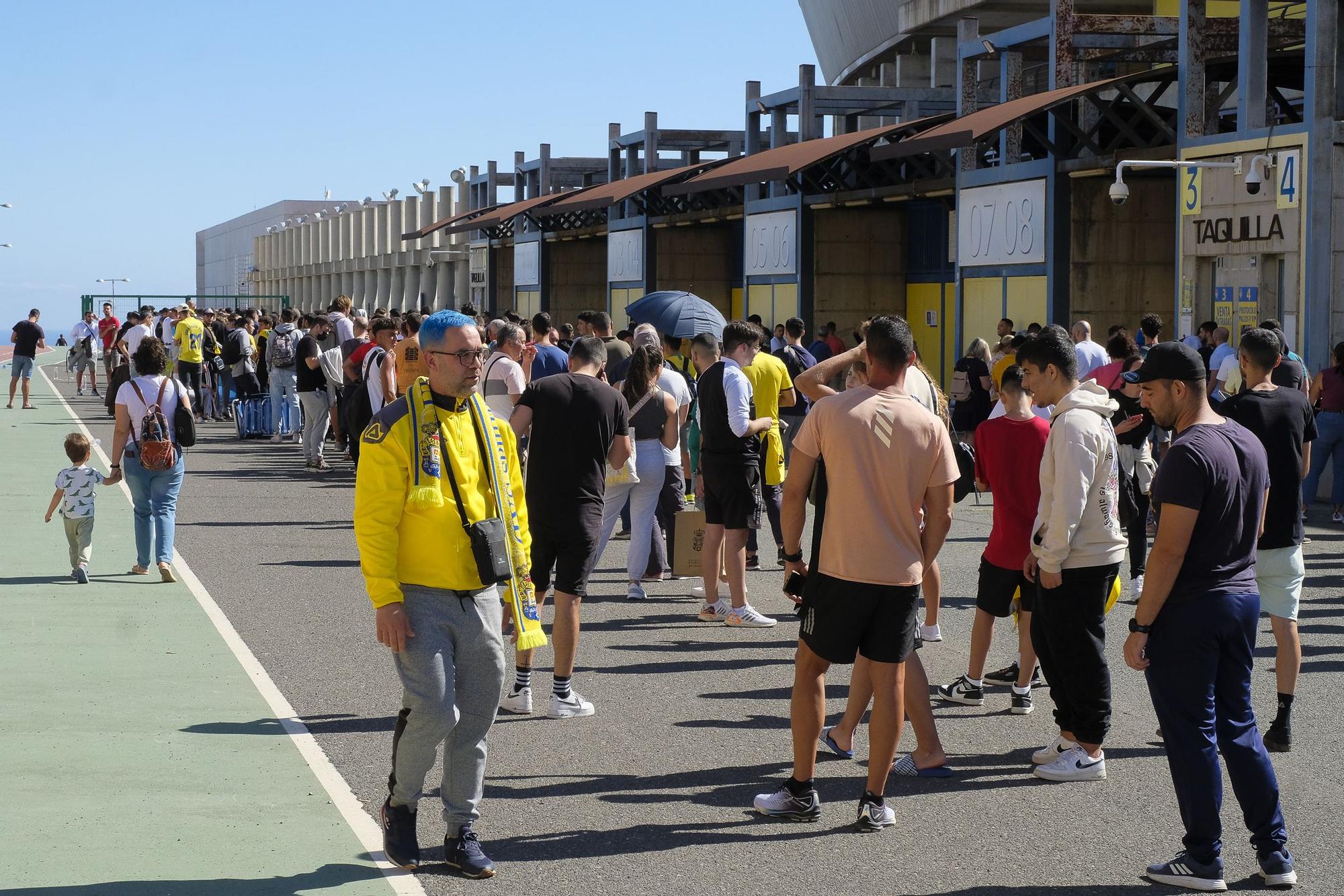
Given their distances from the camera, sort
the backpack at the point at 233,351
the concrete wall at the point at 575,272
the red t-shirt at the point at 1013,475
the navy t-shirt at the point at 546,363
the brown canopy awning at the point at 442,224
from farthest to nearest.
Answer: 1. the concrete wall at the point at 575,272
2. the brown canopy awning at the point at 442,224
3. the backpack at the point at 233,351
4. the navy t-shirt at the point at 546,363
5. the red t-shirt at the point at 1013,475

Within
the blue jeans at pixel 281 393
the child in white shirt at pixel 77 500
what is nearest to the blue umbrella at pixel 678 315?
the child in white shirt at pixel 77 500

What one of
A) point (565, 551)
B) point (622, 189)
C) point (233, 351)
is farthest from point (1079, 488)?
point (622, 189)

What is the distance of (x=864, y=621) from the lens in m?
5.83

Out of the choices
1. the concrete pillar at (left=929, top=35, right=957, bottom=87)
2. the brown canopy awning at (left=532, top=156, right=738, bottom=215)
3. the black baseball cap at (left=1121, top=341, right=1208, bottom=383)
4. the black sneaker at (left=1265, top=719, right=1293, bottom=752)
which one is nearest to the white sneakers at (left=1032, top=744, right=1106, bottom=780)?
the black sneaker at (left=1265, top=719, right=1293, bottom=752)

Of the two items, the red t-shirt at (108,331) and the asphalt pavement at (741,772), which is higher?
the red t-shirt at (108,331)

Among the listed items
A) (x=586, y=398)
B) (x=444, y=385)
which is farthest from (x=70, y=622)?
(x=444, y=385)

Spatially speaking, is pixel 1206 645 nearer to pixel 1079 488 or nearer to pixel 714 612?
pixel 1079 488

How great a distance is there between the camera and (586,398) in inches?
303

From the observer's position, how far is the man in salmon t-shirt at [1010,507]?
7.31 m

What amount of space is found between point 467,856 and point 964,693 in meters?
3.39

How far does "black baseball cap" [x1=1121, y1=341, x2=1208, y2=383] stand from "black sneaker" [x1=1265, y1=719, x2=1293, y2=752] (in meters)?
2.43

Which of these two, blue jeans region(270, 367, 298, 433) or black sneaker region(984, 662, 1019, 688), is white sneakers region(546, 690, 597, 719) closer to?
black sneaker region(984, 662, 1019, 688)

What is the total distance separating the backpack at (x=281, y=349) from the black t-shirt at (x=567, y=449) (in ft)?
54.6

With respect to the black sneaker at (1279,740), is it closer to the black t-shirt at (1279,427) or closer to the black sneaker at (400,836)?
the black t-shirt at (1279,427)
